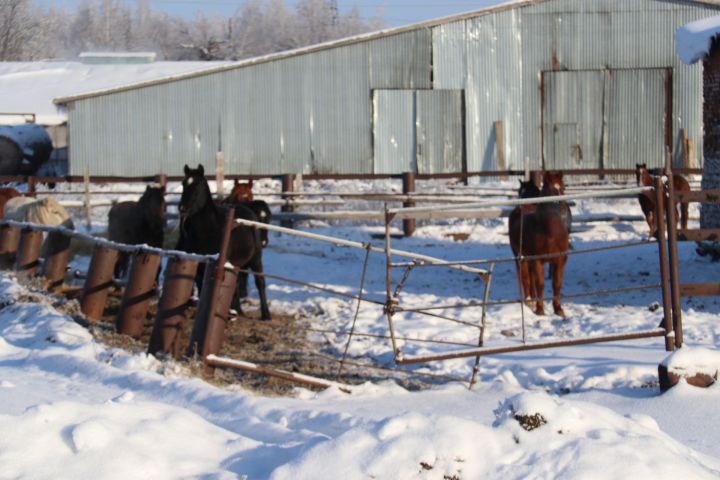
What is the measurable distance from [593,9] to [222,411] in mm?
24719

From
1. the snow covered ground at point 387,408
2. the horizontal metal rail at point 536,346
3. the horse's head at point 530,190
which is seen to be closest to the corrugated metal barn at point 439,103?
the snow covered ground at point 387,408

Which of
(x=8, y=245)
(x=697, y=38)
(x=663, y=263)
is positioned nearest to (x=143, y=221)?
(x=8, y=245)

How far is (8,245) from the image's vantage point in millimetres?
14031

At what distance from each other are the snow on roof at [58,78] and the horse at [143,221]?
26686 mm

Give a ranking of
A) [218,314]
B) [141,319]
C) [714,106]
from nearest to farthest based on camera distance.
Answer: [218,314] < [141,319] < [714,106]

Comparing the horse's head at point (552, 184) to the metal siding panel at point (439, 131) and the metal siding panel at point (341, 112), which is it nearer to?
the metal siding panel at point (439, 131)

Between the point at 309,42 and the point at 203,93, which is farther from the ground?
the point at 309,42

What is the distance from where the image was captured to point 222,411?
22.3 feet

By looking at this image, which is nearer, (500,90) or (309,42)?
(500,90)

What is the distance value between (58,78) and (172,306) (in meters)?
41.2

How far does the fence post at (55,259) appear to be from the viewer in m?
12.7

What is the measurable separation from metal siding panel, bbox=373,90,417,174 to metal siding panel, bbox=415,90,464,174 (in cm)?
23

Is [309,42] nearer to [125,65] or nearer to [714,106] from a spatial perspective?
[125,65]

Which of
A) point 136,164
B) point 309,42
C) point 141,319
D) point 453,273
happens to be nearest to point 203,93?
point 136,164
